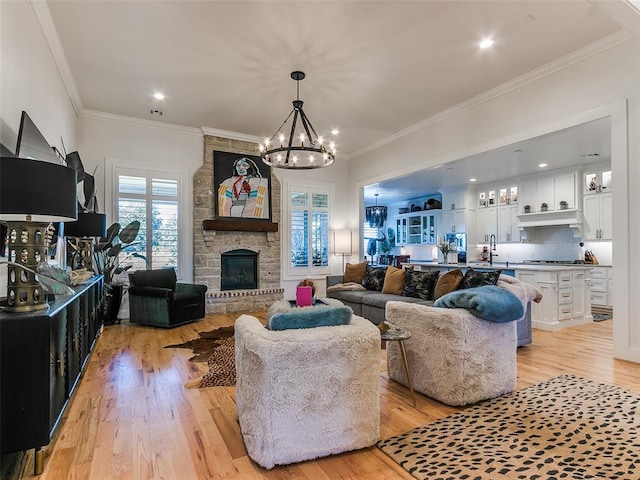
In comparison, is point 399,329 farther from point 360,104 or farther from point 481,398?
point 360,104

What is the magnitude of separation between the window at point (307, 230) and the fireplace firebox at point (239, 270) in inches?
27.4

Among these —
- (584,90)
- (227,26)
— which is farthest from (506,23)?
(227,26)

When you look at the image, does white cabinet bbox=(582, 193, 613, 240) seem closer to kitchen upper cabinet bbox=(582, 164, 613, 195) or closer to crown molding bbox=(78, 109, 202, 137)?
kitchen upper cabinet bbox=(582, 164, 613, 195)

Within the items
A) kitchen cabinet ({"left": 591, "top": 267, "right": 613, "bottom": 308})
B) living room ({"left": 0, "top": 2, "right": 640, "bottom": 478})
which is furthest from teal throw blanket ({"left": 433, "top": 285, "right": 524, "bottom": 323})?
kitchen cabinet ({"left": 591, "top": 267, "right": 613, "bottom": 308})

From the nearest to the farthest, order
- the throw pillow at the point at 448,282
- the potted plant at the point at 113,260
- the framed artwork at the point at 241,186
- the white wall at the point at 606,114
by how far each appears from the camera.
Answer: the white wall at the point at 606,114
the throw pillow at the point at 448,282
the potted plant at the point at 113,260
the framed artwork at the point at 241,186

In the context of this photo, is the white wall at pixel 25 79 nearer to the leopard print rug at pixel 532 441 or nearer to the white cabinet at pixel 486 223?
the leopard print rug at pixel 532 441

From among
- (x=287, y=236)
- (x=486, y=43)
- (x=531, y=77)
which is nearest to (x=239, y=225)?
(x=287, y=236)

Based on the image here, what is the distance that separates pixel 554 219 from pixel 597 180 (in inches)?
Result: 43.1

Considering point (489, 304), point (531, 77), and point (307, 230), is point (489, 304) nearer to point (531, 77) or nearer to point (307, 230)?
point (531, 77)

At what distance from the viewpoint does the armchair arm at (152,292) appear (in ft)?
16.5

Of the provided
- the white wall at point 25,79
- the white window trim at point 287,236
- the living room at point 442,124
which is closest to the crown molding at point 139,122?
the living room at point 442,124

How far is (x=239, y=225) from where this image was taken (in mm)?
6551

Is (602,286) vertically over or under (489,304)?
under

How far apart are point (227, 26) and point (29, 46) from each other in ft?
5.45
